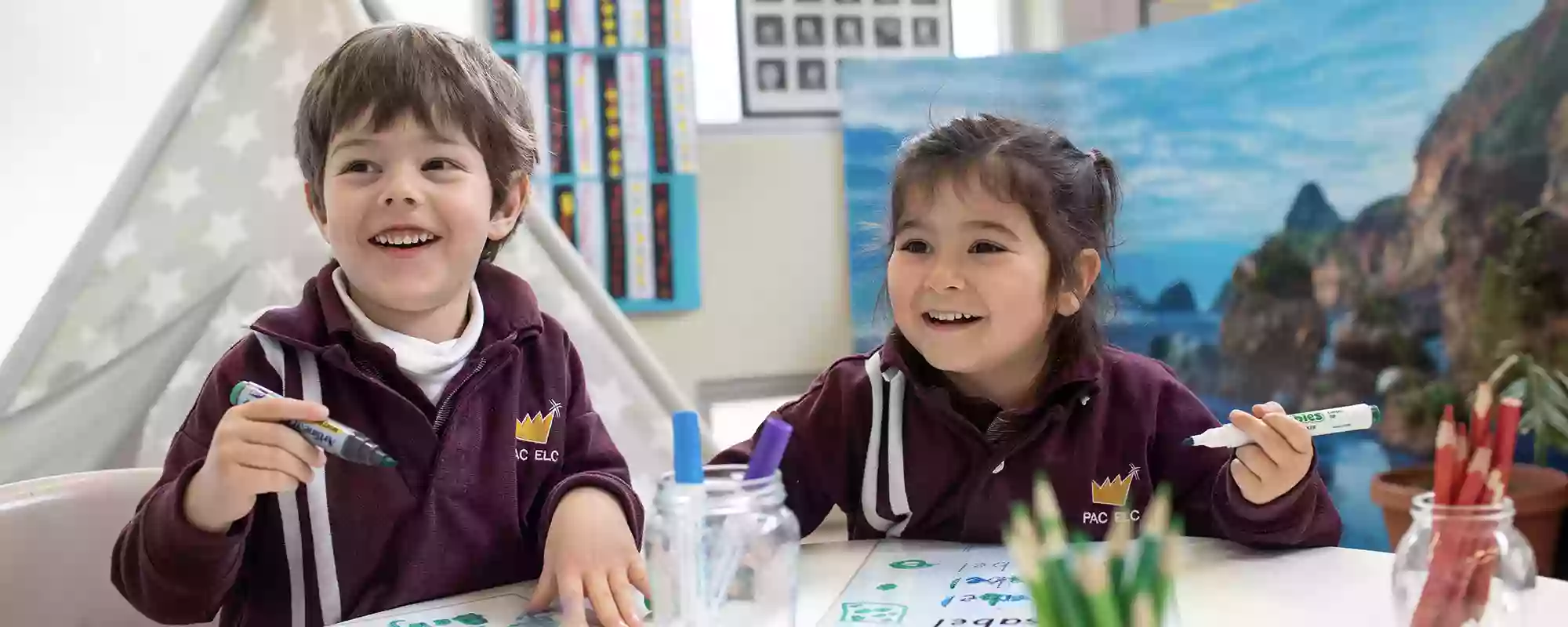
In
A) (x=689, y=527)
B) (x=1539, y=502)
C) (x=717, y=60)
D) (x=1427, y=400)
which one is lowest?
(x=1539, y=502)

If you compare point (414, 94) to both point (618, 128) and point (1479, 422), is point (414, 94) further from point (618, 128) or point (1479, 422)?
point (618, 128)

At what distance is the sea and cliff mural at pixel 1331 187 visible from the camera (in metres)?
1.68

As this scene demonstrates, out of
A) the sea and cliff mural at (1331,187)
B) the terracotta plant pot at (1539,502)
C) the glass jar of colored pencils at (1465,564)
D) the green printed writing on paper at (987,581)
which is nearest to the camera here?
the glass jar of colored pencils at (1465,564)

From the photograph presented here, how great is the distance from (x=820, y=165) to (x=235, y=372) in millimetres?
1921

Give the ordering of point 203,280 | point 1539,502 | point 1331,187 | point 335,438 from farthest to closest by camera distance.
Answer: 1. point 1331,187
2. point 1539,502
3. point 203,280
4. point 335,438

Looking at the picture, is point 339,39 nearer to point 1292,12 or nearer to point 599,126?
point 599,126

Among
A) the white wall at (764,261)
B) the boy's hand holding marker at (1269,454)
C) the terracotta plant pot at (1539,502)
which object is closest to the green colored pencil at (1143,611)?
the boy's hand holding marker at (1269,454)

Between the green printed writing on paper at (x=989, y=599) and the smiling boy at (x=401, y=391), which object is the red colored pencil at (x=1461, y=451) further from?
the smiling boy at (x=401, y=391)

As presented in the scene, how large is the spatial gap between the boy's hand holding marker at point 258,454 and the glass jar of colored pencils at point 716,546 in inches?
8.9

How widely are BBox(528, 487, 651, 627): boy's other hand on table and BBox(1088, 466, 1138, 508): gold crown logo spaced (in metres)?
0.41

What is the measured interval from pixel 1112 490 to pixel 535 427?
0.50 metres

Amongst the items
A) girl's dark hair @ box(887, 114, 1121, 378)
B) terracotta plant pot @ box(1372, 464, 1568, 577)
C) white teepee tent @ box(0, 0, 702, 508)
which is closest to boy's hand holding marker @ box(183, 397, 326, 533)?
girl's dark hair @ box(887, 114, 1121, 378)

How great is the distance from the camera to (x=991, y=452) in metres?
1.01

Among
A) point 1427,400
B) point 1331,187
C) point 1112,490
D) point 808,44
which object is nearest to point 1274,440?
point 1112,490
